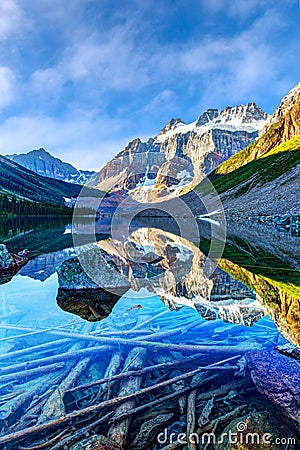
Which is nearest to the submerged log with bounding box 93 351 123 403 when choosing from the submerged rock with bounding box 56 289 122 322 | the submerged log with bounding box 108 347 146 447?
the submerged log with bounding box 108 347 146 447

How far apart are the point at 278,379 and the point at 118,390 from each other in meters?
3.43

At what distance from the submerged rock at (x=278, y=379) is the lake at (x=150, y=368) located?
0.07 feet

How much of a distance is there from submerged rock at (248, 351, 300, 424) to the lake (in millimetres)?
22

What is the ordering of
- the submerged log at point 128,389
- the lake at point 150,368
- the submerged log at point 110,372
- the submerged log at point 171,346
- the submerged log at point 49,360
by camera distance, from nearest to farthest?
the submerged log at point 128,389
the lake at point 150,368
the submerged log at point 110,372
the submerged log at point 49,360
the submerged log at point 171,346

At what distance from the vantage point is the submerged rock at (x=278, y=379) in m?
5.30

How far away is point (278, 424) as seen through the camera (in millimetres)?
4828

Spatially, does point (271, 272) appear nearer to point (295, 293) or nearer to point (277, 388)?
point (295, 293)

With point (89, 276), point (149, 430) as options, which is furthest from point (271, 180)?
point (149, 430)

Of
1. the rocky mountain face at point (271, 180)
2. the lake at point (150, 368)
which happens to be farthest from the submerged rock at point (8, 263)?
the rocky mountain face at point (271, 180)

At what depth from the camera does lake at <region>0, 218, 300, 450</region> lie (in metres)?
4.68

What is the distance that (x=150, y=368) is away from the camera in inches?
258

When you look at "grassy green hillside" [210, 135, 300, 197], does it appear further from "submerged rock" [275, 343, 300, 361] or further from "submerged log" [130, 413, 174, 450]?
"submerged log" [130, 413, 174, 450]

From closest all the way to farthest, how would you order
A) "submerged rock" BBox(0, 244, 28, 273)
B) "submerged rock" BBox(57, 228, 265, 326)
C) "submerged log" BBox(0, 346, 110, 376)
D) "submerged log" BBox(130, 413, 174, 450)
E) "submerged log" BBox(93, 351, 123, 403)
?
"submerged log" BBox(130, 413, 174, 450)
"submerged log" BBox(93, 351, 123, 403)
"submerged log" BBox(0, 346, 110, 376)
"submerged rock" BBox(57, 228, 265, 326)
"submerged rock" BBox(0, 244, 28, 273)

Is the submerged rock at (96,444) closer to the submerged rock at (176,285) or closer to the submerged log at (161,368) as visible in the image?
Result: the submerged log at (161,368)
